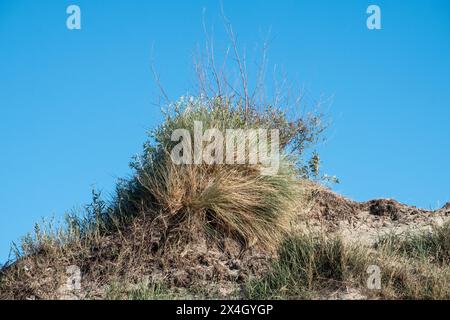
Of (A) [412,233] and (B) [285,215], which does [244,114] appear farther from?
(A) [412,233]

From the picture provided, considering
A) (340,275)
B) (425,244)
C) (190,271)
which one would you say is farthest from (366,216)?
(190,271)

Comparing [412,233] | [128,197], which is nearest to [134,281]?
[128,197]

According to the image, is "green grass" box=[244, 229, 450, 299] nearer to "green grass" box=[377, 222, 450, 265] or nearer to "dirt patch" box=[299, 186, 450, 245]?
"green grass" box=[377, 222, 450, 265]

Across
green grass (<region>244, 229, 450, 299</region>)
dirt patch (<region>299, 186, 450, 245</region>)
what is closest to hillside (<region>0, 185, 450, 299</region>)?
green grass (<region>244, 229, 450, 299</region>)

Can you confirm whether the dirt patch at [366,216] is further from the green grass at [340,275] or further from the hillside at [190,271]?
the green grass at [340,275]

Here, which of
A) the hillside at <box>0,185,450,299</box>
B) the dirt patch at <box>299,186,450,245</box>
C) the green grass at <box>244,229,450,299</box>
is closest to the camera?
the green grass at <box>244,229,450,299</box>

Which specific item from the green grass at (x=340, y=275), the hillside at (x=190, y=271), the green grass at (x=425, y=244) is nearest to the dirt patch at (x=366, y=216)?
the green grass at (x=425, y=244)

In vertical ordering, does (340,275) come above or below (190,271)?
below

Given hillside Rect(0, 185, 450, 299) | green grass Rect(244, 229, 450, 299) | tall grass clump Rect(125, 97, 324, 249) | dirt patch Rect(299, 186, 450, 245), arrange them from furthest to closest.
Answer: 1. dirt patch Rect(299, 186, 450, 245)
2. tall grass clump Rect(125, 97, 324, 249)
3. hillside Rect(0, 185, 450, 299)
4. green grass Rect(244, 229, 450, 299)

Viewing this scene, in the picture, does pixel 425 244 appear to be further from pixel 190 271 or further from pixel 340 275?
pixel 190 271

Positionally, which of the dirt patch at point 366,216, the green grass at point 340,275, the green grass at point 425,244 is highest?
the dirt patch at point 366,216

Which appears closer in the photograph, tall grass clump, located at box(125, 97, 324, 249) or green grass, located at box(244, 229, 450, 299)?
green grass, located at box(244, 229, 450, 299)

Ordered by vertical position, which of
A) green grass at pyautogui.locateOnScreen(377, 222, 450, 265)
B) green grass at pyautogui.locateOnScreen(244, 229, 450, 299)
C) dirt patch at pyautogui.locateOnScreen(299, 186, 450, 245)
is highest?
dirt patch at pyautogui.locateOnScreen(299, 186, 450, 245)

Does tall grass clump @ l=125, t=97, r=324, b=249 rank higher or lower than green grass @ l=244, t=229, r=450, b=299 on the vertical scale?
higher
